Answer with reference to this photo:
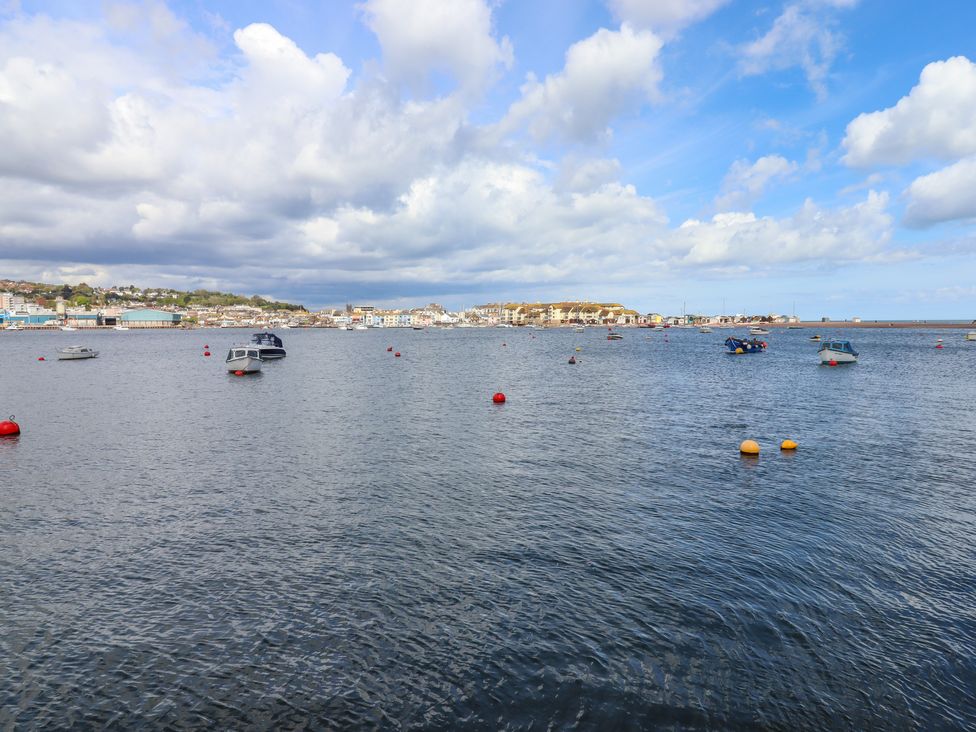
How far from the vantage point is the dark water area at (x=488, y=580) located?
1283cm

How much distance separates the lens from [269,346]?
416ft

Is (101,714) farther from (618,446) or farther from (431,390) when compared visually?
(431,390)

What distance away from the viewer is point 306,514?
24.7 m

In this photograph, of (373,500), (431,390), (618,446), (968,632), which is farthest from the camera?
(431,390)

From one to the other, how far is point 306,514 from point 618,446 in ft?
69.4

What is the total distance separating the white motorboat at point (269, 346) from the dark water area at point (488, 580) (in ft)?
254

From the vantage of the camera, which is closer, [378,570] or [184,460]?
[378,570]

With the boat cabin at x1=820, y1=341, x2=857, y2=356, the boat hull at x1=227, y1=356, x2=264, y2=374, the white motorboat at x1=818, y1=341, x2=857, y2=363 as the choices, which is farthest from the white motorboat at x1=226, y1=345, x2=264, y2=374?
the boat cabin at x1=820, y1=341, x2=857, y2=356

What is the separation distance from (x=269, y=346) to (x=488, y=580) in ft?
392

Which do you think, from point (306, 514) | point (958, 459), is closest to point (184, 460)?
point (306, 514)

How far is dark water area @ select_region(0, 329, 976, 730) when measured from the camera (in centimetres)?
1283

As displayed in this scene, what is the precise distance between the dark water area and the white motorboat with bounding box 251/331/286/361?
7731 centimetres

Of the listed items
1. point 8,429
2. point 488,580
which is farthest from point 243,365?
point 488,580

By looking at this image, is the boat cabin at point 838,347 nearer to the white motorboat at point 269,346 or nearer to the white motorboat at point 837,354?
the white motorboat at point 837,354
